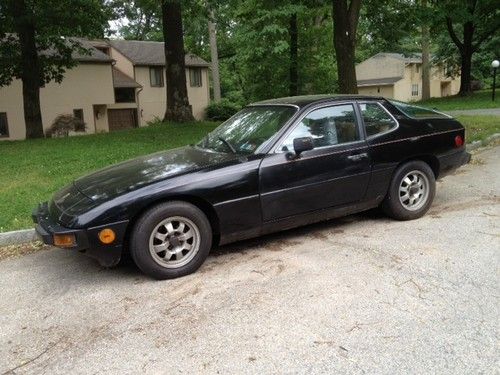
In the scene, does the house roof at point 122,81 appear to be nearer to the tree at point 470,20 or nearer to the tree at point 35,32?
the tree at point 35,32

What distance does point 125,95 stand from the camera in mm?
38844

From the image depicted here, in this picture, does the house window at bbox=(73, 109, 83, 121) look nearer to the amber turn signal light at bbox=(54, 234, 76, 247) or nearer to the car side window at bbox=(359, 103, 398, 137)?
the car side window at bbox=(359, 103, 398, 137)

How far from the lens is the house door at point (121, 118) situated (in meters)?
38.0

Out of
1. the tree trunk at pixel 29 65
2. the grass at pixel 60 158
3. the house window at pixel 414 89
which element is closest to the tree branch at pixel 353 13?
the grass at pixel 60 158

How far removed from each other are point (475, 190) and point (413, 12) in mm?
12692

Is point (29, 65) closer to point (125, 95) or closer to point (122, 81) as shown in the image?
point (122, 81)

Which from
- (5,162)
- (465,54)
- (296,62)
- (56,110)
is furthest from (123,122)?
(5,162)

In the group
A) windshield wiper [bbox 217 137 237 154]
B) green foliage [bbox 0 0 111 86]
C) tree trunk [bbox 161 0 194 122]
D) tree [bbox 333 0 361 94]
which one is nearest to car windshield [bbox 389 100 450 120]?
windshield wiper [bbox 217 137 237 154]

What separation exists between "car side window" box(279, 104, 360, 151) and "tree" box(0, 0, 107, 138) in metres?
13.6

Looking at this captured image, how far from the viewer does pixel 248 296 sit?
3.97 m

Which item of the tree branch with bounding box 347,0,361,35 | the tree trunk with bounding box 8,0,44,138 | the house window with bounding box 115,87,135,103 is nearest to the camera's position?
the tree branch with bounding box 347,0,361,35

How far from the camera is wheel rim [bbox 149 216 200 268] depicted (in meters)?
4.33

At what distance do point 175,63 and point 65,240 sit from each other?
14.1 m

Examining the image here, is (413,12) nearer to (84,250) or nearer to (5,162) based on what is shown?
(5,162)
